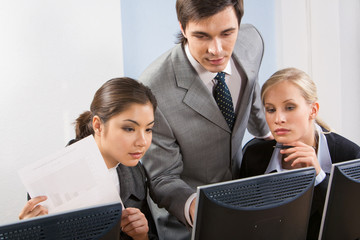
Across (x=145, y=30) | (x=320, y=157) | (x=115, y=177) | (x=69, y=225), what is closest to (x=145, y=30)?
(x=145, y=30)

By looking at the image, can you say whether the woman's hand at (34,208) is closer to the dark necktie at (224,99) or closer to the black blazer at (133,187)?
the black blazer at (133,187)

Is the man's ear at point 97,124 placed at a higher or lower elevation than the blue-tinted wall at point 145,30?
lower

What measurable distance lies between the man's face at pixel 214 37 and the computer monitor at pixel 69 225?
0.90m

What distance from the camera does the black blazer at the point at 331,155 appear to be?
168cm

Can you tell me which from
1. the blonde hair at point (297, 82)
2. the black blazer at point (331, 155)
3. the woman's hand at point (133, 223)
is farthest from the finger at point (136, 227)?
the blonde hair at point (297, 82)

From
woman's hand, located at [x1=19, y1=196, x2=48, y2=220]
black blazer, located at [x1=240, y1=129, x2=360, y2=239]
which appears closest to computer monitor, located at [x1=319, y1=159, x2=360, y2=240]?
black blazer, located at [x1=240, y1=129, x2=360, y2=239]

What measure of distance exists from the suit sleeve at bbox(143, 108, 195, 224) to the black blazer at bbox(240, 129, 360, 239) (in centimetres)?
38

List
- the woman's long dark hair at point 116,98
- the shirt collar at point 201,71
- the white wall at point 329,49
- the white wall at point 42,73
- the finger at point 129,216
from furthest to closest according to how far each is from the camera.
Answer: the white wall at point 329,49
the white wall at point 42,73
the shirt collar at point 201,71
the woman's long dark hair at point 116,98
the finger at point 129,216

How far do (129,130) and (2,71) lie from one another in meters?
0.79

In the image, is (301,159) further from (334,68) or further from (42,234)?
(334,68)

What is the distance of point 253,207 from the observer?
1.15 m

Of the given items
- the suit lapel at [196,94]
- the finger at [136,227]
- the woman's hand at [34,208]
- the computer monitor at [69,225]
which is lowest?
the finger at [136,227]

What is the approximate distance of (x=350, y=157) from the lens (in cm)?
189

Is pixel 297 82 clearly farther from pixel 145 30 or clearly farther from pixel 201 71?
pixel 145 30
